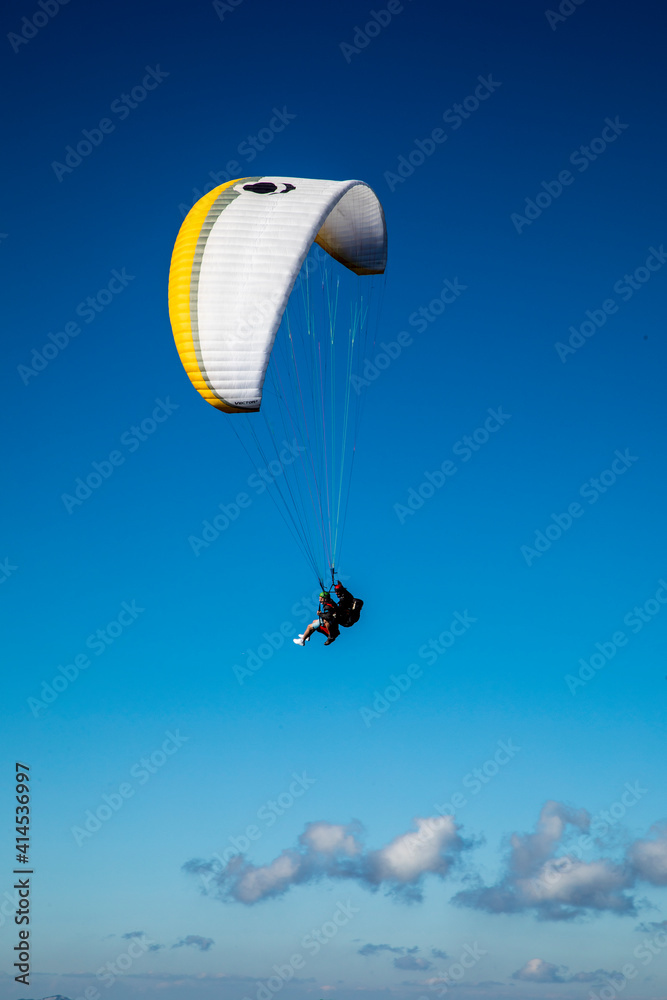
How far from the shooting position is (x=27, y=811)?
44344mm

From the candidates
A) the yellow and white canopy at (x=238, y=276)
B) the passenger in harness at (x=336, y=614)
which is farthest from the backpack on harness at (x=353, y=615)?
the yellow and white canopy at (x=238, y=276)

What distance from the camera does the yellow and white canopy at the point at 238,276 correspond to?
35.2 metres

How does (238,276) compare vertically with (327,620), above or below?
above

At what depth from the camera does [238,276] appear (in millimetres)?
35562

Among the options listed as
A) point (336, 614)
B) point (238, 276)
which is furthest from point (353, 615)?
point (238, 276)

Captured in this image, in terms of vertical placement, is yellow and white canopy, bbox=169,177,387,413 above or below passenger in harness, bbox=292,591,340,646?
above

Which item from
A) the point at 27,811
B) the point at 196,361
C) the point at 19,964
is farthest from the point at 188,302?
the point at 19,964

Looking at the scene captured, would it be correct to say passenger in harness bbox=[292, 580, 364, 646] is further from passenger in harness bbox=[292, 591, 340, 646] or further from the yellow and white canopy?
the yellow and white canopy

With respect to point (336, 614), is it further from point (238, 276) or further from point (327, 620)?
point (238, 276)

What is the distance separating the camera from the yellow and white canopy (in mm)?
35156

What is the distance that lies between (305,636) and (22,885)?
45.6 ft

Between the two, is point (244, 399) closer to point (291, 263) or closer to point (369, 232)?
point (291, 263)

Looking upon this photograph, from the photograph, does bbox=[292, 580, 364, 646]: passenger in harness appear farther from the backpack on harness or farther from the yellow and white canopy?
the yellow and white canopy

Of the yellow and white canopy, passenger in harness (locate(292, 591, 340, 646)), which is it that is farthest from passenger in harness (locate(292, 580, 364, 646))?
the yellow and white canopy
